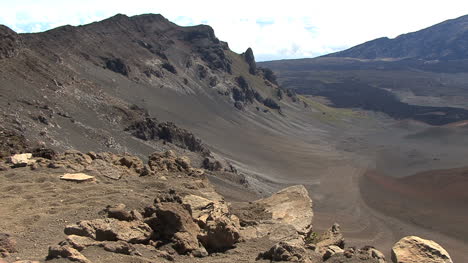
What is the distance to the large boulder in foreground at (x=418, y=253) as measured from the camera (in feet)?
42.7

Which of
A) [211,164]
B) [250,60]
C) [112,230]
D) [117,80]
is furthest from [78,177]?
Result: [250,60]

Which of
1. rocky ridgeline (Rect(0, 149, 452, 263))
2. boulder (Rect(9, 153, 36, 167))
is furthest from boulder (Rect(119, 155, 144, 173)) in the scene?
boulder (Rect(9, 153, 36, 167))

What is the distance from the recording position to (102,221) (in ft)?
42.2

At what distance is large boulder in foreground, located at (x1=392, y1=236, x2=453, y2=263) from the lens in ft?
42.7

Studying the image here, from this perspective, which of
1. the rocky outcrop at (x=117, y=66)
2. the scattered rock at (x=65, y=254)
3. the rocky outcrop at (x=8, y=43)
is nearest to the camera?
the scattered rock at (x=65, y=254)

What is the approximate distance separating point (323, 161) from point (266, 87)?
66.8m

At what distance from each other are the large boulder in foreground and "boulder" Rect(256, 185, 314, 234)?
15.4ft

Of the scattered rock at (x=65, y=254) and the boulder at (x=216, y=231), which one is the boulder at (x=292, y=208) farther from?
the scattered rock at (x=65, y=254)

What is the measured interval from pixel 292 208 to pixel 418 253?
675 centimetres

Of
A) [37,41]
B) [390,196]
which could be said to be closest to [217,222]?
[390,196]

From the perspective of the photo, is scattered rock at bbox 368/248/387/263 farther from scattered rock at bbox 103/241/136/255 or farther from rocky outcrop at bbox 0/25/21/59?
rocky outcrop at bbox 0/25/21/59

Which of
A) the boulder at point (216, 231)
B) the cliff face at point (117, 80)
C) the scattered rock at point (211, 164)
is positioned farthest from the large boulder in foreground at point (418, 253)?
the scattered rock at point (211, 164)

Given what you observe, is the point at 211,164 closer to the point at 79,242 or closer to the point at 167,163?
the point at 167,163

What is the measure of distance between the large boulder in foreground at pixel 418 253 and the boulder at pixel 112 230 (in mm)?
7360
